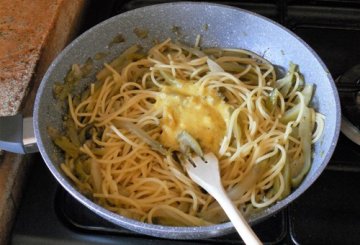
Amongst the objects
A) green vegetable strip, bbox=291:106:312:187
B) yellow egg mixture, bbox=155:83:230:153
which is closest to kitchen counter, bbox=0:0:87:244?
yellow egg mixture, bbox=155:83:230:153

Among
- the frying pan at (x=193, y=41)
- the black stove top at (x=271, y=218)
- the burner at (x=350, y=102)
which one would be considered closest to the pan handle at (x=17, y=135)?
the frying pan at (x=193, y=41)

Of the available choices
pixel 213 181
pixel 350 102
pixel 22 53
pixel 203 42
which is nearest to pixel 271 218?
pixel 213 181

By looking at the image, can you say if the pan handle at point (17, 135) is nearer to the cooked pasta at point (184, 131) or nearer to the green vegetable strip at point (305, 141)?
the cooked pasta at point (184, 131)

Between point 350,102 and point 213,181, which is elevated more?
point 350,102

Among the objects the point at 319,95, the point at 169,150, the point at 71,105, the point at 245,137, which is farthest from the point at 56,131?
the point at 319,95

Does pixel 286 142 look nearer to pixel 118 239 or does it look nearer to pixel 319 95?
pixel 319 95

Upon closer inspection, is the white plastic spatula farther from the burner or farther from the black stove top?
the burner

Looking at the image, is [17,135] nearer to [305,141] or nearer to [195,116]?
[195,116]
